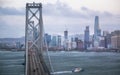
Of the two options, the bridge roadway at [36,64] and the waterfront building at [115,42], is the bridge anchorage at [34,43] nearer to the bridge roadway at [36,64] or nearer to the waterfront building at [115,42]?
the bridge roadway at [36,64]

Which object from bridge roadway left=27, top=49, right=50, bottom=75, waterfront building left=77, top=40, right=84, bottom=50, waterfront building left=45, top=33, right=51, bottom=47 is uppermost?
waterfront building left=45, top=33, right=51, bottom=47

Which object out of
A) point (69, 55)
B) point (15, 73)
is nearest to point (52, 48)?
point (69, 55)

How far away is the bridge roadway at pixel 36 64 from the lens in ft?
16.0

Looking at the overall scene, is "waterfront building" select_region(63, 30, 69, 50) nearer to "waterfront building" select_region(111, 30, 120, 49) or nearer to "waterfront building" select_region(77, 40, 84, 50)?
"waterfront building" select_region(77, 40, 84, 50)

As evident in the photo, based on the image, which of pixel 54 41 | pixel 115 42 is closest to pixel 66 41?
pixel 54 41

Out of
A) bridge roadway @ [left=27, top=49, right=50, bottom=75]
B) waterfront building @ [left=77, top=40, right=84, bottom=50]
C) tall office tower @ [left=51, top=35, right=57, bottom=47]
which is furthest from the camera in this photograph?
waterfront building @ [left=77, top=40, right=84, bottom=50]

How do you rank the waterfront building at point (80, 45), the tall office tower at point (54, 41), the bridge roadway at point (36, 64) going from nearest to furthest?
the bridge roadway at point (36, 64) → the tall office tower at point (54, 41) → the waterfront building at point (80, 45)

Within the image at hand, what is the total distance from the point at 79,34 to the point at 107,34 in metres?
0.41

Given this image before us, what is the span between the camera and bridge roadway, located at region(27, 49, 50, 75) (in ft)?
16.0

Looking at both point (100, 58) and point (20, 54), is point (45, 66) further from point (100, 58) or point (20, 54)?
point (100, 58)

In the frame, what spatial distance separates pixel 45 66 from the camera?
4.94 metres

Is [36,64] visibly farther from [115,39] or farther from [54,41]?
[115,39]

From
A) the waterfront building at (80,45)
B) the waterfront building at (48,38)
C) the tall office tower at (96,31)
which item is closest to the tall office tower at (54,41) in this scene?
the waterfront building at (48,38)

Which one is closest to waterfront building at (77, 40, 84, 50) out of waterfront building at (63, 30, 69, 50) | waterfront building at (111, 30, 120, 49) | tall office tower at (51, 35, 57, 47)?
waterfront building at (63, 30, 69, 50)
